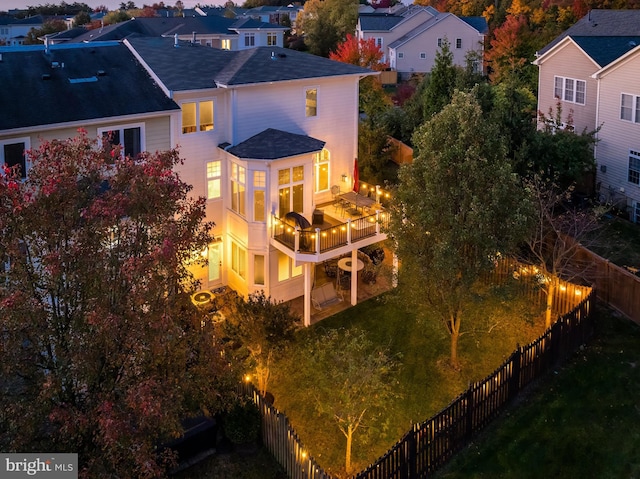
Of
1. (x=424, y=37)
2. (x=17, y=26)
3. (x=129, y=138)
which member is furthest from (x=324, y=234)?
(x=17, y=26)

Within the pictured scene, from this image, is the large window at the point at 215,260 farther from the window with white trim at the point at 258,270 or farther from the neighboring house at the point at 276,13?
the neighboring house at the point at 276,13

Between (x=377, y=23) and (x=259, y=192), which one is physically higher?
(x=377, y=23)

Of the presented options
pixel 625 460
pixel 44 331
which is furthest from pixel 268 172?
pixel 625 460

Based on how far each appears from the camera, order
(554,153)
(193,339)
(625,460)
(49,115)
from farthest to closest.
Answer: (554,153) < (49,115) < (625,460) < (193,339)

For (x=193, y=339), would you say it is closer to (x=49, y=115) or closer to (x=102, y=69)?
(x=49, y=115)

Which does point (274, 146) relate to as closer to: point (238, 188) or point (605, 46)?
point (238, 188)

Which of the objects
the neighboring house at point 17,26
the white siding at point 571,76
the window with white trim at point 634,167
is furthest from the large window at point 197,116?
the neighboring house at point 17,26

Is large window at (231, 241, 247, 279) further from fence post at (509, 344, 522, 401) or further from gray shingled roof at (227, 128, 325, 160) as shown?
fence post at (509, 344, 522, 401)
